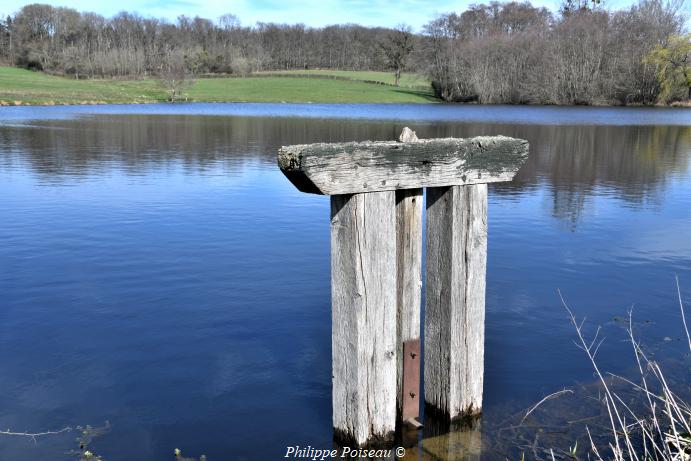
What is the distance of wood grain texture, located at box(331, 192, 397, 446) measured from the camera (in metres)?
4.80

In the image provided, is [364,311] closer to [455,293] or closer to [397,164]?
[455,293]

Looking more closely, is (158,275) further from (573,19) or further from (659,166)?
(573,19)

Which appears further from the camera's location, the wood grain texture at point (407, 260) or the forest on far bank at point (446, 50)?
the forest on far bank at point (446, 50)

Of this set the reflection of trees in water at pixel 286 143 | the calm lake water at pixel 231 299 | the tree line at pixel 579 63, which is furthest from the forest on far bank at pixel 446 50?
the calm lake water at pixel 231 299

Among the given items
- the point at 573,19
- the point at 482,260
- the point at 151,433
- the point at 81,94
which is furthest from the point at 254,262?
the point at 573,19

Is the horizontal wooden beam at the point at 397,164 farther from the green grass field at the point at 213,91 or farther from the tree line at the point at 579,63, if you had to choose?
the tree line at the point at 579,63

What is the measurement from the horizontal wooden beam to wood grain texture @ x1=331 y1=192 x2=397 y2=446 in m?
0.16

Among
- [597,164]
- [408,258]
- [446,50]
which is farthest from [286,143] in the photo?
[446,50]

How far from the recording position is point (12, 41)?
433ft

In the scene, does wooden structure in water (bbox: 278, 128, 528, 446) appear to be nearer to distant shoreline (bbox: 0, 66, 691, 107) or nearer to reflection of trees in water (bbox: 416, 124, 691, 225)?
reflection of trees in water (bbox: 416, 124, 691, 225)

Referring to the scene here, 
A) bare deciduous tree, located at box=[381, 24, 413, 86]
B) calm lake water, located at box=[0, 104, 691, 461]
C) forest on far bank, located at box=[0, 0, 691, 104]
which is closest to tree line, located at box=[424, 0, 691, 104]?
forest on far bank, located at box=[0, 0, 691, 104]

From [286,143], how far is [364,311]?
24.8 meters

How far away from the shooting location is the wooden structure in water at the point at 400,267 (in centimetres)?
475

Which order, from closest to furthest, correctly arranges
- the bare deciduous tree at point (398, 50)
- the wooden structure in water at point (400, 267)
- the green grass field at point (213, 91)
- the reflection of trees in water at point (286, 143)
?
1. the wooden structure in water at point (400, 267)
2. the reflection of trees in water at point (286, 143)
3. the green grass field at point (213, 91)
4. the bare deciduous tree at point (398, 50)
